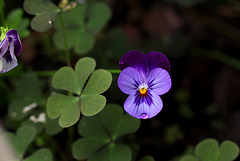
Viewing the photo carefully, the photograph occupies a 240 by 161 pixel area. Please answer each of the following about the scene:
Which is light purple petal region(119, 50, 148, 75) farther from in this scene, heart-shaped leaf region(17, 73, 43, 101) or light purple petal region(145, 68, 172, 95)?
heart-shaped leaf region(17, 73, 43, 101)

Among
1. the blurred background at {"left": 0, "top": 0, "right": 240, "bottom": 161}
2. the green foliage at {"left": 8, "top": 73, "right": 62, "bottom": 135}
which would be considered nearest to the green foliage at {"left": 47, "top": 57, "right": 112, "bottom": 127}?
the green foliage at {"left": 8, "top": 73, "right": 62, "bottom": 135}

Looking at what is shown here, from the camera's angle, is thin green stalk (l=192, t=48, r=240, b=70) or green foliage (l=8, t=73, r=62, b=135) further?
thin green stalk (l=192, t=48, r=240, b=70)

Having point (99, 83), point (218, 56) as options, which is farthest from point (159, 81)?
point (218, 56)

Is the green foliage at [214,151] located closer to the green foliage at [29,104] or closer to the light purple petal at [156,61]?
the light purple petal at [156,61]

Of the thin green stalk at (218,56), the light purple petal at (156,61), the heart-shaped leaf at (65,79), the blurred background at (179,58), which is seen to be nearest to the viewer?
the light purple petal at (156,61)

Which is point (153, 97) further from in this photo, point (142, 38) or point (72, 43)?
point (142, 38)

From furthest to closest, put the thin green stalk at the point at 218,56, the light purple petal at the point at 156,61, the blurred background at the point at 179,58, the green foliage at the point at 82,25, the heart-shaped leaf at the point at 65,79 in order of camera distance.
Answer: the thin green stalk at the point at 218,56 → the blurred background at the point at 179,58 → the green foliage at the point at 82,25 → the heart-shaped leaf at the point at 65,79 → the light purple petal at the point at 156,61

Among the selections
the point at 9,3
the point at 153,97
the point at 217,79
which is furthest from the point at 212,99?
the point at 9,3

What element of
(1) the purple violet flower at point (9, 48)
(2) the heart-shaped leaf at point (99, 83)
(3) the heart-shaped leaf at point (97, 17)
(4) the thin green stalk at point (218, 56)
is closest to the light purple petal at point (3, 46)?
(1) the purple violet flower at point (9, 48)
